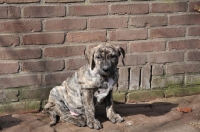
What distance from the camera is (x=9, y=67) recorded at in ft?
16.1

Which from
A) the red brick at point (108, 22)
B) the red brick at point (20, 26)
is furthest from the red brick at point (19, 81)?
the red brick at point (108, 22)

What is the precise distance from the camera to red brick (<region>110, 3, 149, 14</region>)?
5.24m

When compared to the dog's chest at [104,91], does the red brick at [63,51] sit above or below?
above

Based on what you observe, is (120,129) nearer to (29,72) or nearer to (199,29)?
(29,72)

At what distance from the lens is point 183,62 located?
18.9 feet

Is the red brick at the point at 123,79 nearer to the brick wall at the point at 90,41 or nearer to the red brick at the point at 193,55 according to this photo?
the brick wall at the point at 90,41

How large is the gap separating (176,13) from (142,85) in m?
1.18

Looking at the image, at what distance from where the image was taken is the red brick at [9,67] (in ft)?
16.1

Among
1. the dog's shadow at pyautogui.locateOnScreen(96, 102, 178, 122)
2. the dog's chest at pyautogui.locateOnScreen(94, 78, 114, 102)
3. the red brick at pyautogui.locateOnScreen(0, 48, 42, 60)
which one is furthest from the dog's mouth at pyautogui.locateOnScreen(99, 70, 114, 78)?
the red brick at pyautogui.locateOnScreen(0, 48, 42, 60)

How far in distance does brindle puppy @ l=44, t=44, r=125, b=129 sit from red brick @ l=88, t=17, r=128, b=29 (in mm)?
714

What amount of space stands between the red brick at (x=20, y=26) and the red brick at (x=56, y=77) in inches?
26.3

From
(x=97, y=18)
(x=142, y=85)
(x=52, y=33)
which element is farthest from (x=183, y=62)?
(x=52, y=33)

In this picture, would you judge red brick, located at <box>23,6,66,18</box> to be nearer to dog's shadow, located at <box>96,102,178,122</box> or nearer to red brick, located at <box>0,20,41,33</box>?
red brick, located at <box>0,20,41,33</box>

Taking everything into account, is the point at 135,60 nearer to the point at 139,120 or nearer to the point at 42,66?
the point at 139,120
